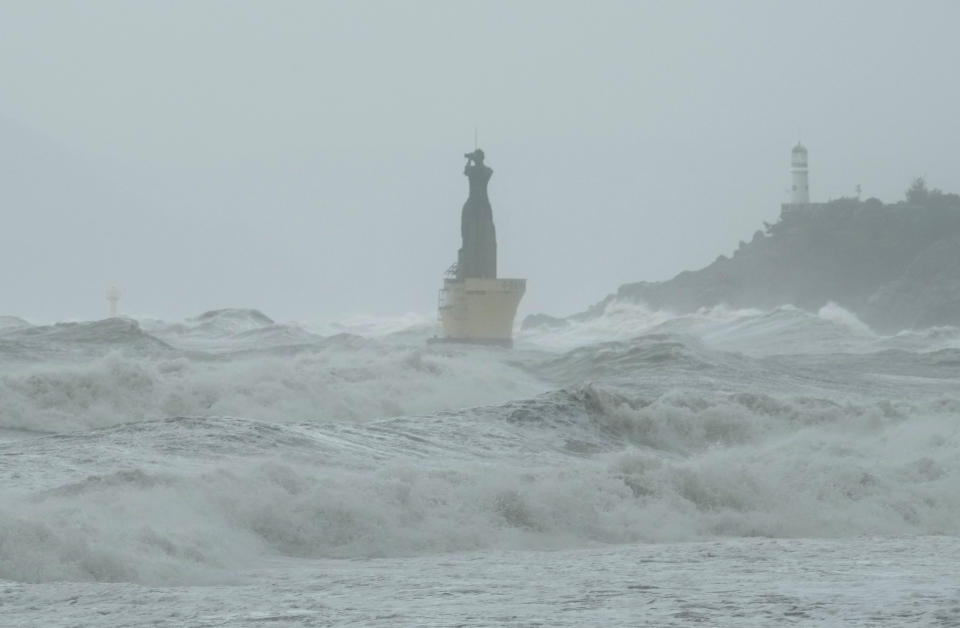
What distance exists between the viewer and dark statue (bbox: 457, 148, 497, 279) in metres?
49.1

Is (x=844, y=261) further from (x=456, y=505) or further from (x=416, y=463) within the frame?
(x=456, y=505)

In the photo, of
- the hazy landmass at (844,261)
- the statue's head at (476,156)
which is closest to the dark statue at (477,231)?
the statue's head at (476,156)

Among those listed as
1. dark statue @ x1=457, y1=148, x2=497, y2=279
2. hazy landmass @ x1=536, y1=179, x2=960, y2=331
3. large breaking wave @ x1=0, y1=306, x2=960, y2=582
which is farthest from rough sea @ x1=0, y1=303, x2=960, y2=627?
hazy landmass @ x1=536, y1=179, x2=960, y2=331

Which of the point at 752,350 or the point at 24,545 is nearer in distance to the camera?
the point at 24,545

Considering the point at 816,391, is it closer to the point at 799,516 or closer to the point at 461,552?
the point at 799,516

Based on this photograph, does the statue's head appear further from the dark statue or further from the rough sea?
the rough sea

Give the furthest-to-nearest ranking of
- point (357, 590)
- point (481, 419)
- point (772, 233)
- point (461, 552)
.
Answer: point (772, 233) < point (481, 419) < point (461, 552) < point (357, 590)

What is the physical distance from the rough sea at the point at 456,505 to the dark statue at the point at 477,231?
2746 centimetres

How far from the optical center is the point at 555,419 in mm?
16047

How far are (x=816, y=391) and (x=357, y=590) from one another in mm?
17394

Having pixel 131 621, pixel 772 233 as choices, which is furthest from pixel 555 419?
pixel 772 233

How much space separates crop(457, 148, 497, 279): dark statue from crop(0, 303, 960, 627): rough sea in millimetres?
27463

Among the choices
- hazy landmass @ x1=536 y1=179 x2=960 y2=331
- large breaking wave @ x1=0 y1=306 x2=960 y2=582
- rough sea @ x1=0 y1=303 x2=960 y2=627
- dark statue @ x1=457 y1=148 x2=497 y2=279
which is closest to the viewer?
rough sea @ x1=0 y1=303 x2=960 y2=627

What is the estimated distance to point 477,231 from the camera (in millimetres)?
49500
